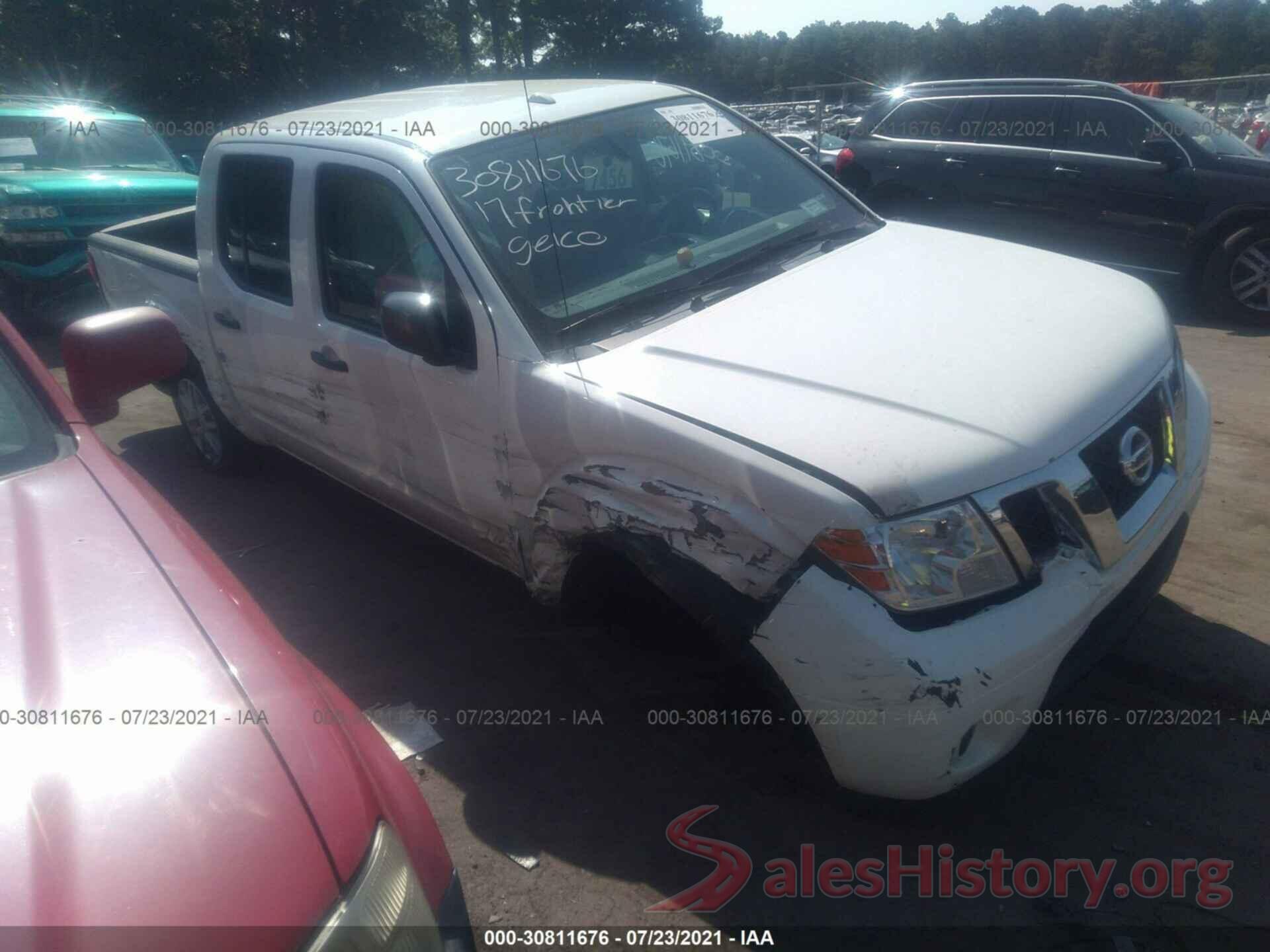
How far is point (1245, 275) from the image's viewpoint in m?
7.38

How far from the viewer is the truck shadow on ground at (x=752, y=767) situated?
2.38 meters

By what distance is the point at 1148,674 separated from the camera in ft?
10.2

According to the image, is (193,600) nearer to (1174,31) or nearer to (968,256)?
(968,256)

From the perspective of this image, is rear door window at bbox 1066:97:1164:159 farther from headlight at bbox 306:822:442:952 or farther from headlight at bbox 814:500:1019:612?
headlight at bbox 306:822:442:952

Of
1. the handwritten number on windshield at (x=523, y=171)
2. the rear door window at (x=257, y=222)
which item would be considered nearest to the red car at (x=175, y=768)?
the handwritten number on windshield at (x=523, y=171)

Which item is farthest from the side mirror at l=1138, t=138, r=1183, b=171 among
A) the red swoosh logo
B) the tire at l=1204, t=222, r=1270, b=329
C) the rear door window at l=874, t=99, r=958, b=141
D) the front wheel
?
the red swoosh logo

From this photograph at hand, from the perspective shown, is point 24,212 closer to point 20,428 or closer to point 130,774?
point 20,428

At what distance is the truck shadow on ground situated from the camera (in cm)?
238

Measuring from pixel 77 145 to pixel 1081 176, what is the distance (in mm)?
9119

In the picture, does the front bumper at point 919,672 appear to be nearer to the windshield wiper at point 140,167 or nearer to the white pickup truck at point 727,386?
the white pickup truck at point 727,386

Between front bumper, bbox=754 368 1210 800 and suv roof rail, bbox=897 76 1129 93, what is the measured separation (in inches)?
293

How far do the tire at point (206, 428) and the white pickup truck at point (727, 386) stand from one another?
2.48 ft

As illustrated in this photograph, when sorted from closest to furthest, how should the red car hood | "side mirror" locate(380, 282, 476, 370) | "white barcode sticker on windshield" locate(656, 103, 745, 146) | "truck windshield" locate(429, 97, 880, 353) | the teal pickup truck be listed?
the red car hood → "side mirror" locate(380, 282, 476, 370) → "truck windshield" locate(429, 97, 880, 353) → "white barcode sticker on windshield" locate(656, 103, 745, 146) → the teal pickup truck

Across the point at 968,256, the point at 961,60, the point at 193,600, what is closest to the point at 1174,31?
the point at 961,60
